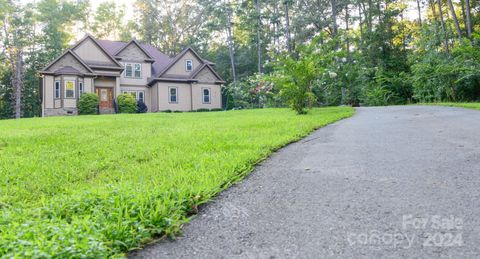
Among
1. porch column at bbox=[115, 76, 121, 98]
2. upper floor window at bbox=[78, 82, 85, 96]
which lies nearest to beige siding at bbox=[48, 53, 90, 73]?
upper floor window at bbox=[78, 82, 85, 96]

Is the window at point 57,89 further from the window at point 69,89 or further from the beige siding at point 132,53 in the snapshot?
the beige siding at point 132,53

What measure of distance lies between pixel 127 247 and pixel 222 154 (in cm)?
225

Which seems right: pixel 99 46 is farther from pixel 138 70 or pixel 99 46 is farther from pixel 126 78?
pixel 138 70

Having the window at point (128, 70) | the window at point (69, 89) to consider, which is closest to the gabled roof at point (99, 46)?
the window at point (128, 70)

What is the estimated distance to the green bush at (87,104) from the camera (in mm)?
19906

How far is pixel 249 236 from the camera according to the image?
2.03 metres

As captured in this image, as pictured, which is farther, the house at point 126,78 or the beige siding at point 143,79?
the beige siding at point 143,79

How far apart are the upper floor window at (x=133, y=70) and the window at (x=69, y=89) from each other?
4.03 m

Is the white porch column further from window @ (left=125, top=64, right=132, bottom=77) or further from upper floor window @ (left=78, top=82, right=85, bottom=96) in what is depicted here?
upper floor window @ (left=78, top=82, right=85, bottom=96)

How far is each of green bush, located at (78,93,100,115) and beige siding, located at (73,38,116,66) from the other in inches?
116

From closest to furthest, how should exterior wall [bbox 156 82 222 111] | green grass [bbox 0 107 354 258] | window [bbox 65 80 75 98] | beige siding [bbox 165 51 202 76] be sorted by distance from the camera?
green grass [bbox 0 107 354 258] → window [bbox 65 80 75 98] → exterior wall [bbox 156 82 222 111] → beige siding [bbox 165 51 202 76]

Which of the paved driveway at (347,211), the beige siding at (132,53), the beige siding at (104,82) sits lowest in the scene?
the paved driveway at (347,211)

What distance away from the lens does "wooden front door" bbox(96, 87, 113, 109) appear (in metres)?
22.4

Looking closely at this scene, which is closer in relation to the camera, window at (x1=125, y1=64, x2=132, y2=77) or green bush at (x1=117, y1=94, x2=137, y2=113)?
green bush at (x1=117, y1=94, x2=137, y2=113)
